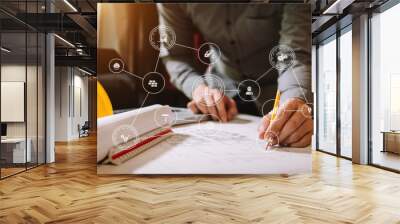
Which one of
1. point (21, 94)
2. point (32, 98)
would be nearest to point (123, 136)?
point (21, 94)

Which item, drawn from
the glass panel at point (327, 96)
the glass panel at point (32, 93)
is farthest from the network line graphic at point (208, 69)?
the glass panel at point (327, 96)

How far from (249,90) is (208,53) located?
86 centimetres

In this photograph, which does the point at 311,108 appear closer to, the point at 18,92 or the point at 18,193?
the point at 18,193

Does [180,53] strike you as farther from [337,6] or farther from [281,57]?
[337,6]

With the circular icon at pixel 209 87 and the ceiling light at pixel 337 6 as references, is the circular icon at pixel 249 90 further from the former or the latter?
the ceiling light at pixel 337 6

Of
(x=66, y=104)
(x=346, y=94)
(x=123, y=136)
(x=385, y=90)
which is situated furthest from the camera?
(x=66, y=104)

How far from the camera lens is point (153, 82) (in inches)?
220

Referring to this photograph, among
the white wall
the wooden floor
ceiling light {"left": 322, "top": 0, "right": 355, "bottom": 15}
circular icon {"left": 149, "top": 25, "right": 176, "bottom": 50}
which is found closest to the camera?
the wooden floor

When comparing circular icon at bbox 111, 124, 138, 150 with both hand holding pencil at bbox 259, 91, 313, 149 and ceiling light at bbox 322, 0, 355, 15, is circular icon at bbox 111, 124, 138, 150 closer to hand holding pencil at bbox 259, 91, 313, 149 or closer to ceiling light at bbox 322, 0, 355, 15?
hand holding pencil at bbox 259, 91, 313, 149

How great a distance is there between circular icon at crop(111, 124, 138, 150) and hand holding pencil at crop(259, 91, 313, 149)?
1.98m

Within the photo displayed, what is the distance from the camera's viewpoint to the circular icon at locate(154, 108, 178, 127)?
559 centimetres

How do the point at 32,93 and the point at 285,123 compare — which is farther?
the point at 32,93

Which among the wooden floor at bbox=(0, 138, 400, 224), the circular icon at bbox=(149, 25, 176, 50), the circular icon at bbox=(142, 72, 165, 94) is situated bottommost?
the wooden floor at bbox=(0, 138, 400, 224)

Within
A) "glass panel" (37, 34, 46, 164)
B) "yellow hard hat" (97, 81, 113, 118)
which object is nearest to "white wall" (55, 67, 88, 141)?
"glass panel" (37, 34, 46, 164)
